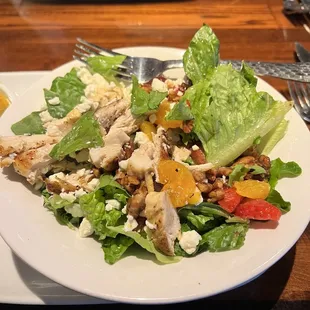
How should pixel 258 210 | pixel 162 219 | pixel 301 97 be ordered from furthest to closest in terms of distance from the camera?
pixel 301 97
pixel 258 210
pixel 162 219

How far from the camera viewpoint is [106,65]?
219 centimetres

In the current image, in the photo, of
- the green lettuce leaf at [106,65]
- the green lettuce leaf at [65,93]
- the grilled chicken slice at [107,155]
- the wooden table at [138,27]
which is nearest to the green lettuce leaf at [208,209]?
the grilled chicken slice at [107,155]

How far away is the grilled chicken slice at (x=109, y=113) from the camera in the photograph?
1.84m

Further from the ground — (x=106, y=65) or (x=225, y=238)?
(x=106, y=65)

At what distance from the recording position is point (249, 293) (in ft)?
5.57

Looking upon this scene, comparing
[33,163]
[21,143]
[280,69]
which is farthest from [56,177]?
[280,69]

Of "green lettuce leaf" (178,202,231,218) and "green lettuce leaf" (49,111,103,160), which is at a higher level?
"green lettuce leaf" (49,111,103,160)

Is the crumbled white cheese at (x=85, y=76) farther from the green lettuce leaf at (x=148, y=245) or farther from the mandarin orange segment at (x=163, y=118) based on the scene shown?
the green lettuce leaf at (x=148, y=245)

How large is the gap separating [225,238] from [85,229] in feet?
1.72

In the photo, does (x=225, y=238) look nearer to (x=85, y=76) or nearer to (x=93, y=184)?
(x=93, y=184)

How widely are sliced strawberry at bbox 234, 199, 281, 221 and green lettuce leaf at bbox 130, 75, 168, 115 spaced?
560mm

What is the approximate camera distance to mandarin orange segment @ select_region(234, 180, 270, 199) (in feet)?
5.19

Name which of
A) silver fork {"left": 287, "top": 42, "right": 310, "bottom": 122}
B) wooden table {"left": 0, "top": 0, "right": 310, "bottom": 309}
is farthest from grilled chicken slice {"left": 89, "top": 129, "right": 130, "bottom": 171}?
wooden table {"left": 0, "top": 0, "right": 310, "bottom": 309}

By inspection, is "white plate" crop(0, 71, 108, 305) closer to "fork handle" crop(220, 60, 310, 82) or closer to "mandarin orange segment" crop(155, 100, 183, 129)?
"mandarin orange segment" crop(155, 100, 183, 129)
